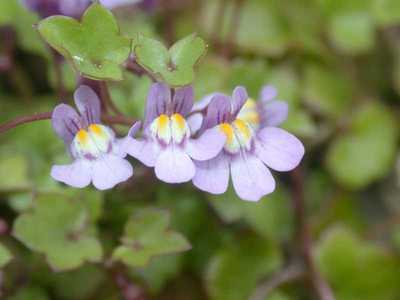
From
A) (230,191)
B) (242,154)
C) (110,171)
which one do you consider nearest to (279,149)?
(242,154)

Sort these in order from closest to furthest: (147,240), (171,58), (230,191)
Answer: (171,58) < (147,240) < (230,191)

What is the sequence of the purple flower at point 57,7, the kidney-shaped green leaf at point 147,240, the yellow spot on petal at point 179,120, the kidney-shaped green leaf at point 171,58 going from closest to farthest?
1. the kidney-shaped green leaf at point 171,58
2. the yellow spot on petal at point 179,120
3. the kidney-shaped green leaf at point 147,240
4. the purple flower at point 57,7

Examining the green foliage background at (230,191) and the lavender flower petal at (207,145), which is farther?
the green foliage background at (230,191)

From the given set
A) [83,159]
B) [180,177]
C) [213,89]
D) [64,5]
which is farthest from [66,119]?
[213,89]

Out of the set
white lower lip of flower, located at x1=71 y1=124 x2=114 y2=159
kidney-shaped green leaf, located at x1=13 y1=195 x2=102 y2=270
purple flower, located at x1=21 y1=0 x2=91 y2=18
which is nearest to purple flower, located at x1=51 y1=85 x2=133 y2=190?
white lower lip of flower, located at x1=71 y1=124 x2=114 y2=159

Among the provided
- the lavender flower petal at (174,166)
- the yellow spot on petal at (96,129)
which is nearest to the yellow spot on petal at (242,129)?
the lavender flower petal at (174,166)

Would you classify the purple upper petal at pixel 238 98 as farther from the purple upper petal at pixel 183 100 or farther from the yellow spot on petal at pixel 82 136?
the yellow spot on petal at pixel 82 136

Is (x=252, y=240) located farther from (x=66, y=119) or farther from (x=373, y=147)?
(x=66, y=119)

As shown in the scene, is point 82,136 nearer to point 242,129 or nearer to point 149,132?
point 149,132
